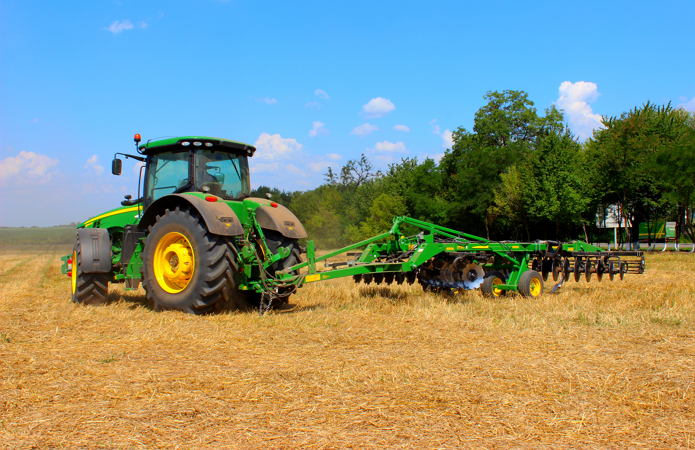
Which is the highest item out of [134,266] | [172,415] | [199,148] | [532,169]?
[532,169]

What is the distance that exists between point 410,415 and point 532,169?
29760 mm

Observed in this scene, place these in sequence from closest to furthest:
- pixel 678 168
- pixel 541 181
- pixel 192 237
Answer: pixel 192 237 < pixel 678 168 < pixel 541 181

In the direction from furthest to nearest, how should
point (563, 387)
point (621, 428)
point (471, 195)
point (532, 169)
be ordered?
1. point (471, 195)
2. point (532, 169)
3. point (563, 387)
4. point (621, 428)

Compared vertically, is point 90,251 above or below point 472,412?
above

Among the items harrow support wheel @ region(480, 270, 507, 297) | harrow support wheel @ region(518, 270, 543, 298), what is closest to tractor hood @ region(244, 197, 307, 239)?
harrow support wheel @ region(480, 270, 507, 297)

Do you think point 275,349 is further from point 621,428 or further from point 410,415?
point 621,428

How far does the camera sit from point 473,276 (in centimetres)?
848

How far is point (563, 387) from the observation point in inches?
149

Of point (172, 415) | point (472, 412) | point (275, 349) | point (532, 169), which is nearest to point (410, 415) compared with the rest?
point (472, 412)

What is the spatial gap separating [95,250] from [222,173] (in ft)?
7.81

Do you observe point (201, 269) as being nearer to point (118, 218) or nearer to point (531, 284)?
point (118, 218)

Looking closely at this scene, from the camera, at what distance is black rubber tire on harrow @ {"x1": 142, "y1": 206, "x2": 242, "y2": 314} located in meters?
6.62

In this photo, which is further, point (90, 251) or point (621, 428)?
point (90, 251)

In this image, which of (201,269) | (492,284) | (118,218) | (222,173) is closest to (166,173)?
(222,173)
